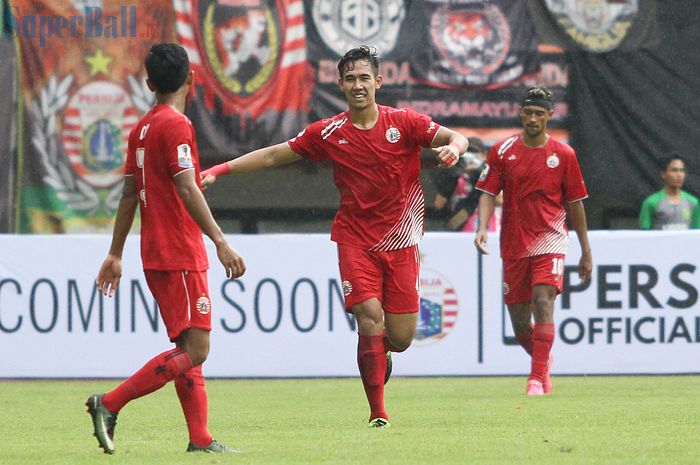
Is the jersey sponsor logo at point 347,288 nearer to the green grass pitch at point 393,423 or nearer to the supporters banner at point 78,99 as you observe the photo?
the green grass pitch at point 393,423

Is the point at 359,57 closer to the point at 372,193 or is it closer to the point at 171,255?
the point at 372,193

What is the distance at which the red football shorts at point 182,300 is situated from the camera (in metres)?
7.43

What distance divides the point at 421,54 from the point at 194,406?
953 cm

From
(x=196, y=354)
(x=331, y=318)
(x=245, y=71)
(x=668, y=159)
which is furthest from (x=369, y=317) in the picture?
(x=245, y=71)

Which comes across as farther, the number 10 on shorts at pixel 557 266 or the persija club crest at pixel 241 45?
the persija club crest at pixel 241 45

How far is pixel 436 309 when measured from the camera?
47.1 ft

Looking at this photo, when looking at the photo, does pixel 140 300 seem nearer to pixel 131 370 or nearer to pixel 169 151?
pixel 131 370

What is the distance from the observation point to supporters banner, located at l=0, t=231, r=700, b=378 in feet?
46.7

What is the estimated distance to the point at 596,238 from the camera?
565 inches

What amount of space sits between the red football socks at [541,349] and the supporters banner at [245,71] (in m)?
5.16

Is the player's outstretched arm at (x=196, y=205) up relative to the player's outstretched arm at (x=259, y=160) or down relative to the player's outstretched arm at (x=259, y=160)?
down

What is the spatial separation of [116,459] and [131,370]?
22.7 ft

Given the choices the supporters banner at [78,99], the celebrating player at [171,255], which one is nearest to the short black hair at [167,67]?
the celebrating player at [171,255]

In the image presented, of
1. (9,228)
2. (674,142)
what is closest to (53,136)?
(9,228)
